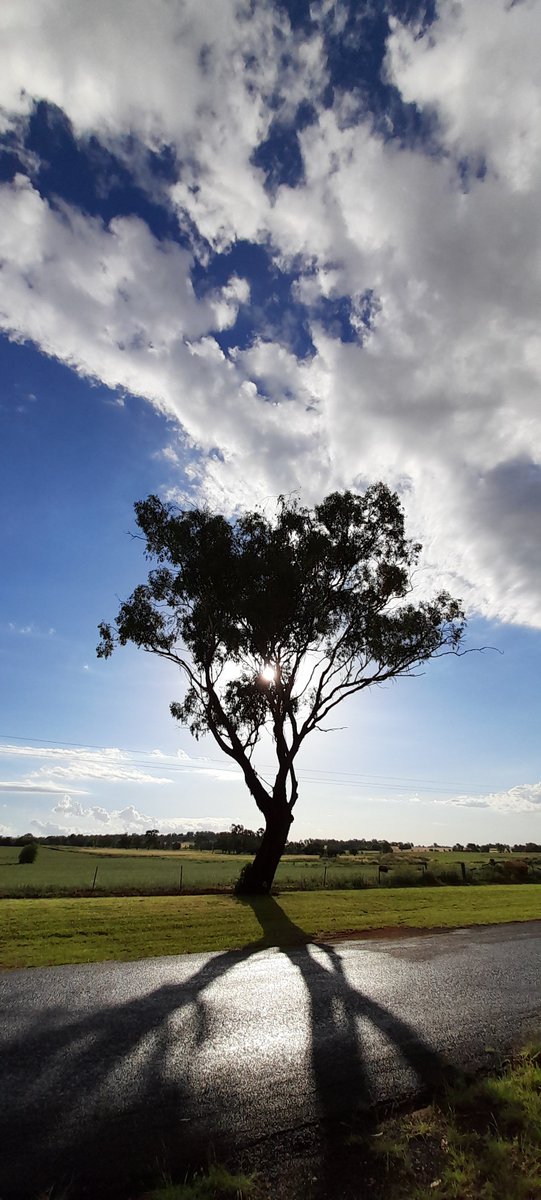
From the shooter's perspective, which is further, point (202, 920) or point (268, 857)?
point (268, 857)

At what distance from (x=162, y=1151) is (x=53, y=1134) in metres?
0.94

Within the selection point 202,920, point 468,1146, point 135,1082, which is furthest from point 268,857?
point 468,1146

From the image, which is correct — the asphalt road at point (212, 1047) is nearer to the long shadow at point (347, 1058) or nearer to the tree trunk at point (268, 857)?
the long shadow at point (347, 1058)

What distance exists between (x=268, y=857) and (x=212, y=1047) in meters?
20.0

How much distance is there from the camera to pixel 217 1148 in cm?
444

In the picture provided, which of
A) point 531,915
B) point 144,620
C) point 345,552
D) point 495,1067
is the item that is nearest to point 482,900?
point 531,915

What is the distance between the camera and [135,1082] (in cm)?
542

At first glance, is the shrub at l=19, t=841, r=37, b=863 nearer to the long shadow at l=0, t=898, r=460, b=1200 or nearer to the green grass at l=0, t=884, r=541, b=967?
the green grass at l=0, t=884, r=541, b=967

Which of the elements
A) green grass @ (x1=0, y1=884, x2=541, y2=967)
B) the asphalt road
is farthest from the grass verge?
green grass @ (x1=0, y1=884, x2=541, y2=967)

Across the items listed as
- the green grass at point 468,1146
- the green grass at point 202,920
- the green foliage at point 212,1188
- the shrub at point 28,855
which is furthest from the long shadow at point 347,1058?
the shrub at point 28,855

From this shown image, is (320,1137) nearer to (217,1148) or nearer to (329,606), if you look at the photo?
(217,1148)

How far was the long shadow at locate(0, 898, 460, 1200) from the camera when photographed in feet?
13.8

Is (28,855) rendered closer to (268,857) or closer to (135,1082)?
(268,857)

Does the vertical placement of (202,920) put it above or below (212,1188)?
below
